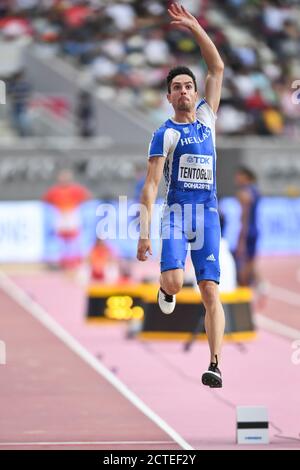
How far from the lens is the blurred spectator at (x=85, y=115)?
102 feet

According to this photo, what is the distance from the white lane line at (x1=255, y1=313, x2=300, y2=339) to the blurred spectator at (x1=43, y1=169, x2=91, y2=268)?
24.5 ft

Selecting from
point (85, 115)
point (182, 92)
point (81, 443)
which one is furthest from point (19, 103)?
point (182, 92)

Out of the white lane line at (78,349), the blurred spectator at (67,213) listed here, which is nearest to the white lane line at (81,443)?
the white lane line at (78,349)

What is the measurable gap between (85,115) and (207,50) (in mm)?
20387

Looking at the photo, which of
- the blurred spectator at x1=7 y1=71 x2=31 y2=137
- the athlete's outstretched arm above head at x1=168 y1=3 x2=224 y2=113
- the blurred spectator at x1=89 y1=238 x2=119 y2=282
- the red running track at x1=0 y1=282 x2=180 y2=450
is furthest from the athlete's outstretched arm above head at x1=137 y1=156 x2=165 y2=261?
the blurred spectator at x1=7 y1=71 x2=31 y2=137

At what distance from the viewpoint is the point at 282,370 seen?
15953mm

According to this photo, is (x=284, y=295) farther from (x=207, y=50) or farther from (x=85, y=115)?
(x=207, y=50)

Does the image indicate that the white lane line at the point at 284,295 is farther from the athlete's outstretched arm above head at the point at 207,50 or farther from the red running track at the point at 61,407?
the athlete's outstretched arm above head at the point at 207,50

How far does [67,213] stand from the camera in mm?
28891

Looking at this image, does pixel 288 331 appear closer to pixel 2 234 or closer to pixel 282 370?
pixel 282 370

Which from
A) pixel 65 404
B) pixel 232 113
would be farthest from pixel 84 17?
pixel 65 404

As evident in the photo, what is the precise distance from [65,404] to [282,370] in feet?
11.1

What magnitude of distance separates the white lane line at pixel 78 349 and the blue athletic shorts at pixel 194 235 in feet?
4.51

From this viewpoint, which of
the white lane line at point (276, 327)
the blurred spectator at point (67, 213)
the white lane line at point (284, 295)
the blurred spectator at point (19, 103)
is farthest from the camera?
the blurred spectator at point (19, 103)
